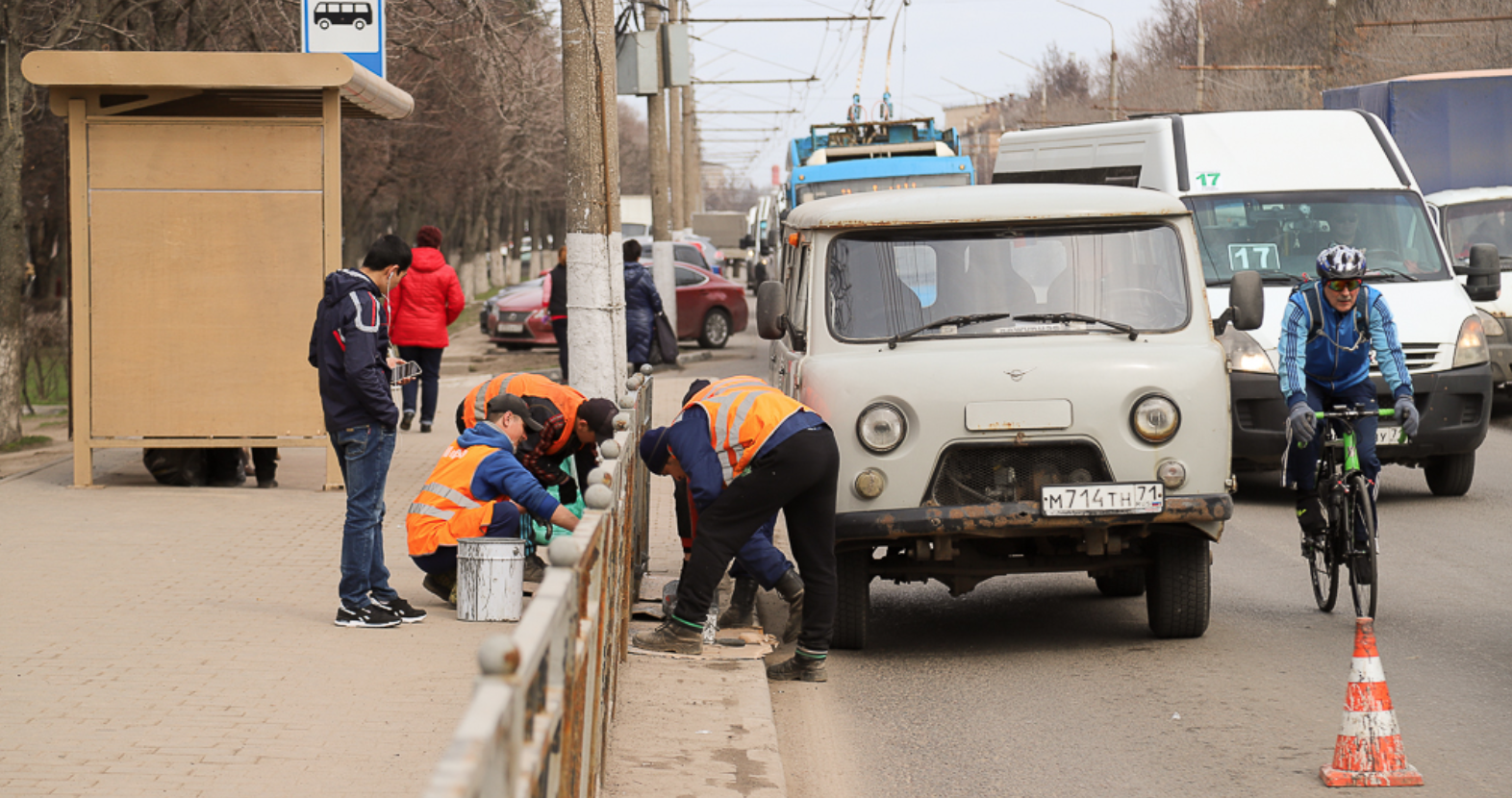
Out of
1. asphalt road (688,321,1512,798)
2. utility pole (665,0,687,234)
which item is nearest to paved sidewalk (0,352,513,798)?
asphalt road (688,321,1512,798)

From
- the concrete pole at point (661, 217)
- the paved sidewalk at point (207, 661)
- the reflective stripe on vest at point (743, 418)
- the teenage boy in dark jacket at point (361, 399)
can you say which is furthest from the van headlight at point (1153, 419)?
the concrete pole at point (661, 217)

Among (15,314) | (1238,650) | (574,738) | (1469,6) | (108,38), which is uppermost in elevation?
(1469,6)

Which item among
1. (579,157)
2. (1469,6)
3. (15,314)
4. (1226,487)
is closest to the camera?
(1226,487)

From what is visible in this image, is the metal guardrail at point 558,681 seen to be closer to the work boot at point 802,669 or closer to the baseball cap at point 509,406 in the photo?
the work boot at point 802,669

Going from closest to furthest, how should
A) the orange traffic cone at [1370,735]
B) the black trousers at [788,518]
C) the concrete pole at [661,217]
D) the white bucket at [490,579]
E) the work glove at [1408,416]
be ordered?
the orange traffic cone at [1370,735]
the black trousers at [788,518]
the white bucket at [490,579]
the work glove at [1408,416]
the concrete pole at [661,217]

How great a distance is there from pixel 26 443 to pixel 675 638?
9606 millimetres

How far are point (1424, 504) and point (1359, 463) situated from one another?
13.8 feet

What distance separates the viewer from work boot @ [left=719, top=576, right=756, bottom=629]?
758 centimetres

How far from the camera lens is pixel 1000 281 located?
24.4 ft

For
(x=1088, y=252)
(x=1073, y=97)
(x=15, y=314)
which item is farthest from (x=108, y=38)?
(x=1073, y=97)

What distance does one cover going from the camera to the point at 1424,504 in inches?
451

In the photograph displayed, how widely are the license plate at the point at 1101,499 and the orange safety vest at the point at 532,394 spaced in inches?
95.9

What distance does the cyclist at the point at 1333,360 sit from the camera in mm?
7645

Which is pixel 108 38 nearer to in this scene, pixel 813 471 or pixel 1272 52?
pixel 813 471
